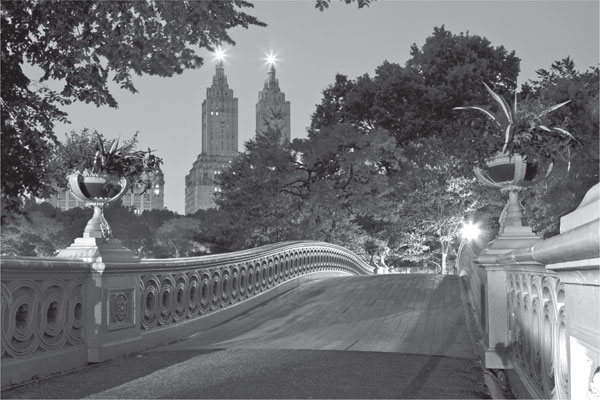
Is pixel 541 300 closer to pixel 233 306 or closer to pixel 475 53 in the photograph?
pixel 233 306

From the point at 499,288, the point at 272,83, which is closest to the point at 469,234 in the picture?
the point at 499,288

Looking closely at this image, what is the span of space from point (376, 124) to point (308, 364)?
110 feet

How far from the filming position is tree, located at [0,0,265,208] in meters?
7.29

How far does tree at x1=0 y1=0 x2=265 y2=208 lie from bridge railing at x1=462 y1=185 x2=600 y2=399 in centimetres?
408

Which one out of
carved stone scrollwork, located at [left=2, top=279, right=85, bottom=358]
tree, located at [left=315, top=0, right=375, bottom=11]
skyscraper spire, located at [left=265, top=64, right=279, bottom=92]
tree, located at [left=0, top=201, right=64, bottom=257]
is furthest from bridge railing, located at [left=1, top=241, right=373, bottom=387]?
skyscraper spire, located at [left=265, top=64, right=279, bottom=92]

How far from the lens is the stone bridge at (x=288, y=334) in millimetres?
3217

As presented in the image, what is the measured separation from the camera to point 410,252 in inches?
1484

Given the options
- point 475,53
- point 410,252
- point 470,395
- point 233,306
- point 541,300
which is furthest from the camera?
point 475,53

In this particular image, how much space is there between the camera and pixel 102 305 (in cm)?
772

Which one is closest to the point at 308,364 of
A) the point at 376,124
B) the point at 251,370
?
the point at 251,370

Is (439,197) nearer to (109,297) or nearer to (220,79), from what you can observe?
(109,297)

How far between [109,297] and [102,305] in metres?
0.18

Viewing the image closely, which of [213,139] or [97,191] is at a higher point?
[213,139]

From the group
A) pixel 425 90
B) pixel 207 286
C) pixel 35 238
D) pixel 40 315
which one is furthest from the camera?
pixel 35 238
